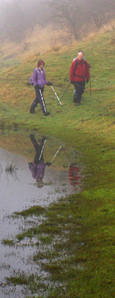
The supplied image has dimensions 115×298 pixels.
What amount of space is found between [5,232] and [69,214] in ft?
3.31

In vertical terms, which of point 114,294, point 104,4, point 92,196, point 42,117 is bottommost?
point 42,117

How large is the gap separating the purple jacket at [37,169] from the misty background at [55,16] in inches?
1399

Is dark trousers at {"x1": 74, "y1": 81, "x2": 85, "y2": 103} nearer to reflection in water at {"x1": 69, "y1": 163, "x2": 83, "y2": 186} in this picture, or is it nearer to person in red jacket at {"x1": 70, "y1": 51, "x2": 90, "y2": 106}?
person in red jacket at {"x1": 70, "y1": 51, "x2": 90, "y2": 106}

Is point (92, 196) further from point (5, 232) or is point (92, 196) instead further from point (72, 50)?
point (72, 50)

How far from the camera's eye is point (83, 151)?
9.88m

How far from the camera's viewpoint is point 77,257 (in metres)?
4.04

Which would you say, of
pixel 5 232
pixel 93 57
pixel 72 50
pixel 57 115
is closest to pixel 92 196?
pixel 5 232

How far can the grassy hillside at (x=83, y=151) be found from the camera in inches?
148

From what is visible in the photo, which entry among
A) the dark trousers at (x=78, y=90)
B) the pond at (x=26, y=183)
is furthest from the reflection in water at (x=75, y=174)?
the dark trousers at (x=78, y=90)

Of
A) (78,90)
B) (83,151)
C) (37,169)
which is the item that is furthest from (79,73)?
(37,169)

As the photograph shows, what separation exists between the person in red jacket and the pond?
4628 millimetres

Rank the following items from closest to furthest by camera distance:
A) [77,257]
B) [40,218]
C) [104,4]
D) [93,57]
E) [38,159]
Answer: [77,257]
[40,218]
[38,159]
[93,57]
[104,4]

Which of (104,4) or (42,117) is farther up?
(104,4)

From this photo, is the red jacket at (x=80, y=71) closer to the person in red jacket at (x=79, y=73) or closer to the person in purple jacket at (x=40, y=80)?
the person in red jacket at (x=79, y=73)
